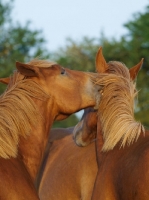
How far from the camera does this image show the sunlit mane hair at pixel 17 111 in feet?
17.2

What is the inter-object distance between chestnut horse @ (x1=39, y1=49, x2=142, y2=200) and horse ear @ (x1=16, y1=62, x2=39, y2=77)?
1.02 meters

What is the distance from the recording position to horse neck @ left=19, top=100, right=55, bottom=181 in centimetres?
560

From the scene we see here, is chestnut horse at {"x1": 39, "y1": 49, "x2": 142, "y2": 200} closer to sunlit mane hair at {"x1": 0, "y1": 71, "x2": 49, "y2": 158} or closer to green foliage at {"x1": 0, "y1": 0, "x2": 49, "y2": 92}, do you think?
sunlit mane hair at {"x1": 0, "y1": 71, "x2": 49, "y2": 158}

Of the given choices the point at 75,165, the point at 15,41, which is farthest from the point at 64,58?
the point at 75,165

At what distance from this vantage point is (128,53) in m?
28.5

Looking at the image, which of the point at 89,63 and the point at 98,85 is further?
the point at 89,63

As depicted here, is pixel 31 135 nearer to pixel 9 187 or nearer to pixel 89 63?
pixel 9 187

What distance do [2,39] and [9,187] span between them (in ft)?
72.6

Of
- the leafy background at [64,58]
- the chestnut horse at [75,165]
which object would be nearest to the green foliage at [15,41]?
the leafy background at [64,58]

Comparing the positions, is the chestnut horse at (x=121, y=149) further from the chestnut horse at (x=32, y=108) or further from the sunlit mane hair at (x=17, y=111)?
the sunlit mane hair at (x=17, y=111)

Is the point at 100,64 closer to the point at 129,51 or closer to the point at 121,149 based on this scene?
the point at 121,149

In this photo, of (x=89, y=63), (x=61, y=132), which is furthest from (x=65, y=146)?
(x=89, y=63)

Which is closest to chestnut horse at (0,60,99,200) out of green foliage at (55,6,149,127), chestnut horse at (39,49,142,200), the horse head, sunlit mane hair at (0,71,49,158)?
sunlit mane hair at (0,71,49,158)

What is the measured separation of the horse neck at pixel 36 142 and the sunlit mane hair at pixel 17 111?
0.21 ft
